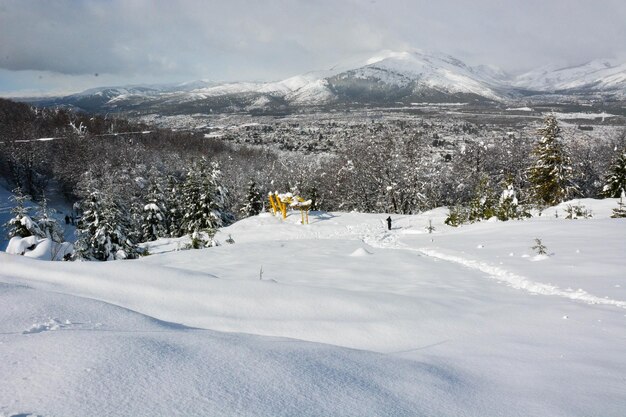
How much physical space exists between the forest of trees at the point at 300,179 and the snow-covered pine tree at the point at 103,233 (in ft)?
0.19

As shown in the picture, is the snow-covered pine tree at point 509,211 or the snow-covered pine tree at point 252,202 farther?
the snow-covered pine tree at point 252,202

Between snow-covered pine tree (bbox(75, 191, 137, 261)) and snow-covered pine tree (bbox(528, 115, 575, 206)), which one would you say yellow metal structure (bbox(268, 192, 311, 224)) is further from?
snow-covered pine tree (bbox(528, 115, 575, 206))

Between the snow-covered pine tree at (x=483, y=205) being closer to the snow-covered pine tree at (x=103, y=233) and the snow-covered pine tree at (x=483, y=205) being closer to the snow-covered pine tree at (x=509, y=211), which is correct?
the snow-covered pine tree at (x=509, y=211)

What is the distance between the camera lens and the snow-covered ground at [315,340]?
1886 mm

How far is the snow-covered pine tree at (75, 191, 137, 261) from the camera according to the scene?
2150cm

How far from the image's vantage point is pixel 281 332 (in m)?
3.73

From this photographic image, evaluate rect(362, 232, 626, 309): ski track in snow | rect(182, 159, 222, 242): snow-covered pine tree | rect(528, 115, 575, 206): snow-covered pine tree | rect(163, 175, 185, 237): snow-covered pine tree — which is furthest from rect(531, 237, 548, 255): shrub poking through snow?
rect(163, 175, 185, 237): snow-covered pine tree

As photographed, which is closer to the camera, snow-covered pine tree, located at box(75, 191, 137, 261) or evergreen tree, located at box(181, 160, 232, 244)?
snow-covered pine tree, located at box(75, 191, 137, 261)

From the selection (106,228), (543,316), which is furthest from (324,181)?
(543,316)

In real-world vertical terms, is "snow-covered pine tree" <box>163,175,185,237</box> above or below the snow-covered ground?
below

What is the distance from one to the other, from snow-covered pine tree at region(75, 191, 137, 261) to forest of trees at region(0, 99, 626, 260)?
6 centimetres

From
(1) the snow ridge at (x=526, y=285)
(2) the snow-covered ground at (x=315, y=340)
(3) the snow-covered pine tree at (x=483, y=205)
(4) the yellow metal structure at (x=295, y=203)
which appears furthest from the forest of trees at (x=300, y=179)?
(2) the snow-covered ground at (x=315, y=340)

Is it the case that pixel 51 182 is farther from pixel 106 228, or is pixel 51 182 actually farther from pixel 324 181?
pixel 106 228

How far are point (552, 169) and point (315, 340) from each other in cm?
3290
